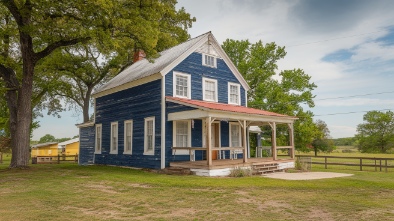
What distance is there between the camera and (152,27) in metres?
18.1

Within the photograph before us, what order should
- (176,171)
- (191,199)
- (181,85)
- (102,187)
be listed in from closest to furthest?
(191,199) < (102,187) < (176,171) < (181,85)

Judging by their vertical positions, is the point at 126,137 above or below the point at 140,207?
above

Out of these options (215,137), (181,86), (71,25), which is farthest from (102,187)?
(71,25)

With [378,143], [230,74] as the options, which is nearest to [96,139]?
[230,74]

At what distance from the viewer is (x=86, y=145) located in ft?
85.3

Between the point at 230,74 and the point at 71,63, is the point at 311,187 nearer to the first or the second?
the point at 230,74

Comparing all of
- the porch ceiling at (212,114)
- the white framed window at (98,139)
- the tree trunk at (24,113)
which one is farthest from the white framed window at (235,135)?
the tree trunk at (24,113)

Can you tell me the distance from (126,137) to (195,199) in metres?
12.2

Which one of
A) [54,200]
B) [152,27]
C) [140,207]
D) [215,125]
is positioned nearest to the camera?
[140,207]

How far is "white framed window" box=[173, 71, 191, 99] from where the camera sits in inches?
733

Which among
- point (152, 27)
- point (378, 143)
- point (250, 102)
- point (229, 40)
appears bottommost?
point (378, 143)

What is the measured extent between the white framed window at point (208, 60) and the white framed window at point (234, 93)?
195 centimetres

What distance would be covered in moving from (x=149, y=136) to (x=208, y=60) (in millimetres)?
6220

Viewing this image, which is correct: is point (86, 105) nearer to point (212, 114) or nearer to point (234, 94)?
point (234, 94)
